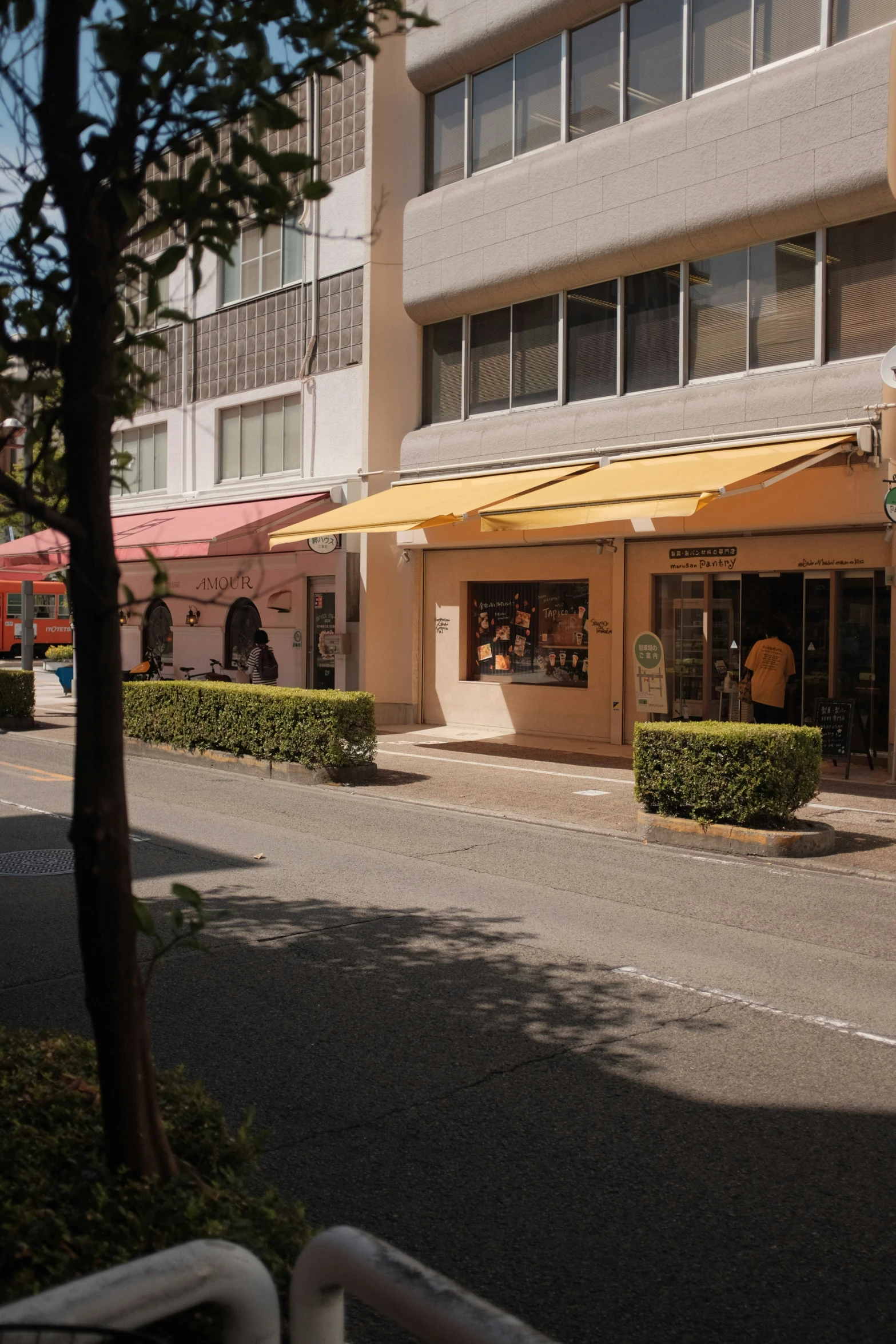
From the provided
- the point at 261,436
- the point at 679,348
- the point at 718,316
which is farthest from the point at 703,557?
the point at 261,436

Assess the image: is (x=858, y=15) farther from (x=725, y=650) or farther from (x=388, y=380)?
(x=388, y=380)

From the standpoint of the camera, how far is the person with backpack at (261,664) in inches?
822

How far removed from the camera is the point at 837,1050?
5.82 metres

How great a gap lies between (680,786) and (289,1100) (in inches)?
282

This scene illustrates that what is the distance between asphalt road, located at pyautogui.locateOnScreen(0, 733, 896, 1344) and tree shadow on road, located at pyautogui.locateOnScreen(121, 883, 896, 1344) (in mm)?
13

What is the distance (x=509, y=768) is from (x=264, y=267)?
12887mm

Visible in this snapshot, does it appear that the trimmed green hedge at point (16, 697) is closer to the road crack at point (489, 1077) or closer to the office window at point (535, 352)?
the office window at point (535, 352)

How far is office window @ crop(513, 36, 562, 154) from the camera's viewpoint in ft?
62.4

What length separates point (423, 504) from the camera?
18.7 metres

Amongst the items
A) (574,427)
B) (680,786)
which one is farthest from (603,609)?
(680,786)

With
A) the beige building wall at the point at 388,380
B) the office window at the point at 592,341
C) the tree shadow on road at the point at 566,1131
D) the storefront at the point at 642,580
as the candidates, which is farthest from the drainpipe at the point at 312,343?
the tree shadow on road at the point at 566,1131

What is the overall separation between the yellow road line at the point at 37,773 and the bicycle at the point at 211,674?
24.4ft

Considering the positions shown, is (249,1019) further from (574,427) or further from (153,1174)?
(574,427)

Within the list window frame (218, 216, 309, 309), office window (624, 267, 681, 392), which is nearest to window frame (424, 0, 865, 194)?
office window (624, 267, 681, 392)
